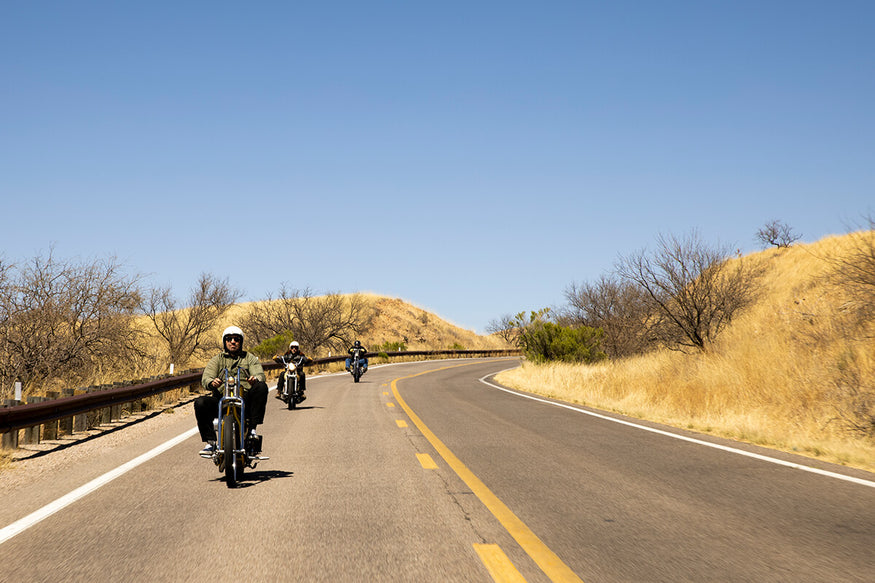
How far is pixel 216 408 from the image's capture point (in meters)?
7.94

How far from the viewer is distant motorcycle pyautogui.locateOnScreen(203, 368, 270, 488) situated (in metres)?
7.46

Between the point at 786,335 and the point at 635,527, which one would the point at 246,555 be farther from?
the point at 786,335

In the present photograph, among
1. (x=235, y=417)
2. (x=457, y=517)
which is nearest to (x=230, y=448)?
(x=235, y=417)

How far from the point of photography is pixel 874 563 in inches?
184

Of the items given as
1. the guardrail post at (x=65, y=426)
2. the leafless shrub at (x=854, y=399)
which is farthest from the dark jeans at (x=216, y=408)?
the leafless shrub at (x=854, y=399)

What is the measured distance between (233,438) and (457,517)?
2.78 m

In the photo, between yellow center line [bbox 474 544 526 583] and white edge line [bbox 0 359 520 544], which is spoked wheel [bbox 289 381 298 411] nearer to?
white edge line [bbox 0 359 520 544]

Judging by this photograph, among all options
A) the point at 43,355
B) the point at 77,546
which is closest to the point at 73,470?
the point at 77,546

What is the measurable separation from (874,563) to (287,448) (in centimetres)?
767

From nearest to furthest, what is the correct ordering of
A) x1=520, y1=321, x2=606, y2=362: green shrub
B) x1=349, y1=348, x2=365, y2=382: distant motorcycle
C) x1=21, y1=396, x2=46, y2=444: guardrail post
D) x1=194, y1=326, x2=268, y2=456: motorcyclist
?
x1=194, y1=326, x2=268, y2=456: motorcyclist < x1=21, y1=396, x2=46, y2=444: guardrail post < x1=349, y1=348, x2=365, y2=382: distant motorcycle < x1=520, y1=321, x2=606, y2=362: green shrub

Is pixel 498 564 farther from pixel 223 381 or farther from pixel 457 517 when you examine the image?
pixel 223 381

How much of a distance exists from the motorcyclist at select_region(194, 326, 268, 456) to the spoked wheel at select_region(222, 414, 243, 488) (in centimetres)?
28

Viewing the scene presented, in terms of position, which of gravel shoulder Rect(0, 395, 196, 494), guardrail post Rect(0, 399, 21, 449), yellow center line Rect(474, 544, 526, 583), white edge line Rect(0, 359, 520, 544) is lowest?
yellow center line Rect(474, 544, 526, 583)

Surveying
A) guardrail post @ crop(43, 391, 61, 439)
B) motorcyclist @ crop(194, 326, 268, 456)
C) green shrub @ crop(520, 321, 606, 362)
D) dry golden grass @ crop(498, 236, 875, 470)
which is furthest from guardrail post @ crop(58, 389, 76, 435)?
green shrub @ crop(520, 321, 606, 362)
